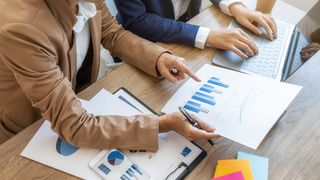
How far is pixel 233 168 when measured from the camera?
747mm

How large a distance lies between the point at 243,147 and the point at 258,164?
6 cm

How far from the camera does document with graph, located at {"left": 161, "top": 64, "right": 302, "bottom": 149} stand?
0.78 metres

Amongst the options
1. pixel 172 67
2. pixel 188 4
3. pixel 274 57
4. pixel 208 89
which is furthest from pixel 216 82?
pixel 188 4

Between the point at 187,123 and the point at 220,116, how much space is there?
0.10 metres

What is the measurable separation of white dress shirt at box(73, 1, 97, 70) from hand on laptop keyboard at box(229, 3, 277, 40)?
0.55 m

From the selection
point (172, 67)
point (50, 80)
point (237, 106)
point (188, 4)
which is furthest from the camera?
point (188, 4)

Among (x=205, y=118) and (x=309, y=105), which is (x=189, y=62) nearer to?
(x=205, y=118)

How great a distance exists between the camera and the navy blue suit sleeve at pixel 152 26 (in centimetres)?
108

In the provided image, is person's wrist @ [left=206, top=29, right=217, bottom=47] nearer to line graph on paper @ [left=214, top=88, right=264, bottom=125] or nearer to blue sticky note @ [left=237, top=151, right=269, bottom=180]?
line graph on paper @ [left=214, top=88, right=264, bottom=125]

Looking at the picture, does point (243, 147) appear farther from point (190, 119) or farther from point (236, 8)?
point (236, 8)

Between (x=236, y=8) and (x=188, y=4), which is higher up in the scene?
(x=236, y=8)

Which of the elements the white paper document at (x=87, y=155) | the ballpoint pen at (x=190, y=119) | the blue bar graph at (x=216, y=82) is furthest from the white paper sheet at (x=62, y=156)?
the blue bar graph at (x=216, y=82)

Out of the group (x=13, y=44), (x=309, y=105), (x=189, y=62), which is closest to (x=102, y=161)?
(x=13, y=44)

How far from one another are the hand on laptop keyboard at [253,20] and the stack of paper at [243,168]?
19.8 inches
